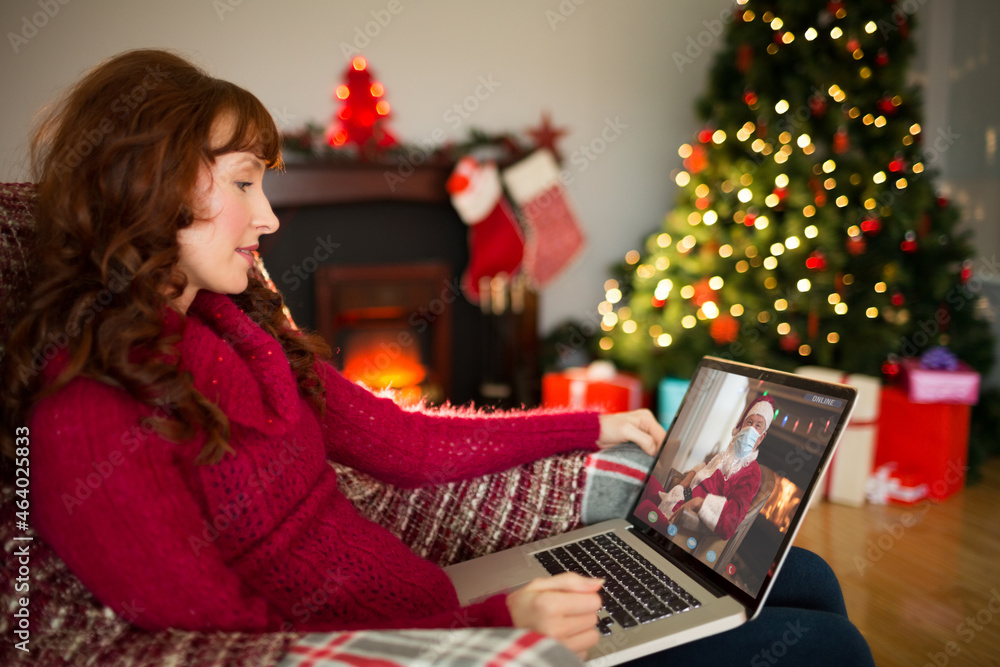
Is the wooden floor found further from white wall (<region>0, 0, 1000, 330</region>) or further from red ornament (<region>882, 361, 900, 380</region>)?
white wall (<region>0, 0, 1000, 330</region>)

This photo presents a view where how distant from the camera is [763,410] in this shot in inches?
32.2

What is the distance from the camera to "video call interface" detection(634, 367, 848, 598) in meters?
0.72

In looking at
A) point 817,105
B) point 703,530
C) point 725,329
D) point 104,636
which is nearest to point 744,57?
point 817,105

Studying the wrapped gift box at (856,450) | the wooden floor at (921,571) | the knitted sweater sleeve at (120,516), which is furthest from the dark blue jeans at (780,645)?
the wrapped gift box at (856,450)

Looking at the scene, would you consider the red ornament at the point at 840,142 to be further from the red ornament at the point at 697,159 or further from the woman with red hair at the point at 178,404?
the woman with red hair at the point at 178,404

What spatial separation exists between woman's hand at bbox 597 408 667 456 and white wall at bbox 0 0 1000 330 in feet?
6.56

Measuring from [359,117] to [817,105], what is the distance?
6.02 feet

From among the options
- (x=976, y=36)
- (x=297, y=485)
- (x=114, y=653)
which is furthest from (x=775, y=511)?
(x=976, y=36)

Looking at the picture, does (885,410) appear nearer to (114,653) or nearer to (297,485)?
(297,485)

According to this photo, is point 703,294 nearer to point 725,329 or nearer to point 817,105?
point 725,329

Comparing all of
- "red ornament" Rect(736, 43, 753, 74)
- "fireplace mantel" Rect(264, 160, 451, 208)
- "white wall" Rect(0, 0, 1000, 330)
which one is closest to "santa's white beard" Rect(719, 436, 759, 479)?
"fireplace mantel" Rect(264, 160, 451, 208)

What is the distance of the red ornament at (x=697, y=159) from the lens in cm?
284

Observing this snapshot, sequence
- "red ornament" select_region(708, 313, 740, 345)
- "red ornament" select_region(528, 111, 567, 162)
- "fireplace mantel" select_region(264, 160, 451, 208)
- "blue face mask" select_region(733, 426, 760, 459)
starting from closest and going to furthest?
"blue face mask" select_region(733, 426, 760, 459)
"fireplace mantel" select_region(264, 160, 451, 208)
"red ornament" select_region(708, 313, 740, 345)
"red ornament" select_region(528, 111, 567, 162)

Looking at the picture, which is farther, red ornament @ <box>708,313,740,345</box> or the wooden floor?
red ornament @ <box>708,313,740,345</box>
